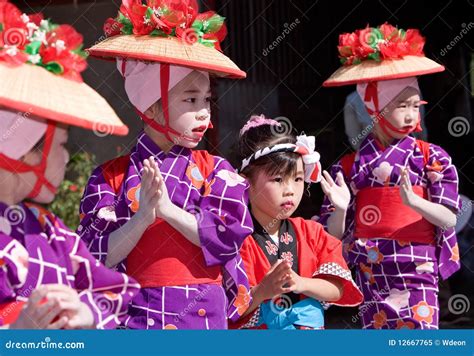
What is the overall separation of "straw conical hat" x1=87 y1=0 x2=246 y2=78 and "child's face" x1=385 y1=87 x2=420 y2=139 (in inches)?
50.2

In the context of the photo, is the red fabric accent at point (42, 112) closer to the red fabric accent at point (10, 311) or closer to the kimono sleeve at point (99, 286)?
the kimono sleeve at point (99, 286)

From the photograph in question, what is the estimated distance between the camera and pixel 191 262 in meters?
3.51

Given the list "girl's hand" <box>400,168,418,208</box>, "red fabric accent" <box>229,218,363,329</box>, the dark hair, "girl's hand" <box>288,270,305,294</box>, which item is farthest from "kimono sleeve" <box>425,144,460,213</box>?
"girl's hand" <box>288,270,305,294</box>

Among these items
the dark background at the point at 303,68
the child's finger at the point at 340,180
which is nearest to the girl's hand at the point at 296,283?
the child's finger at the point at 340,180

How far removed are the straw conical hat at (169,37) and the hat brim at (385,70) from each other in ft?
3.81

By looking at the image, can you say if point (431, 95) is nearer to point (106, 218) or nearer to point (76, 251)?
point (106, 218)

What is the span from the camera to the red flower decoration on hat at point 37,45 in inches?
101

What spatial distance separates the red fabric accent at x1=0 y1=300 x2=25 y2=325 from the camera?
8.50 feet

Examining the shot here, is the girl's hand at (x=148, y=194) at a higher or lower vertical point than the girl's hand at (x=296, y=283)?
higher

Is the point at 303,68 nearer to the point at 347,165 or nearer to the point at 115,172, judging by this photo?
the point at 347,165

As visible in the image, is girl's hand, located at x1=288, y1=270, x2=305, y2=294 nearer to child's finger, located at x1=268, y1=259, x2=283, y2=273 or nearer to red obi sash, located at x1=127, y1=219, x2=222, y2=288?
child's finger, located at x1=268, y1=259, x2=283, y2=273

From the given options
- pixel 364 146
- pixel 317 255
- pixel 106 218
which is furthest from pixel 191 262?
pixel 364 146

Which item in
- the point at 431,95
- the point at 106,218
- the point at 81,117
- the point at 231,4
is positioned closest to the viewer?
the point at 81,117

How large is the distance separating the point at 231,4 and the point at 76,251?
11.5ft
